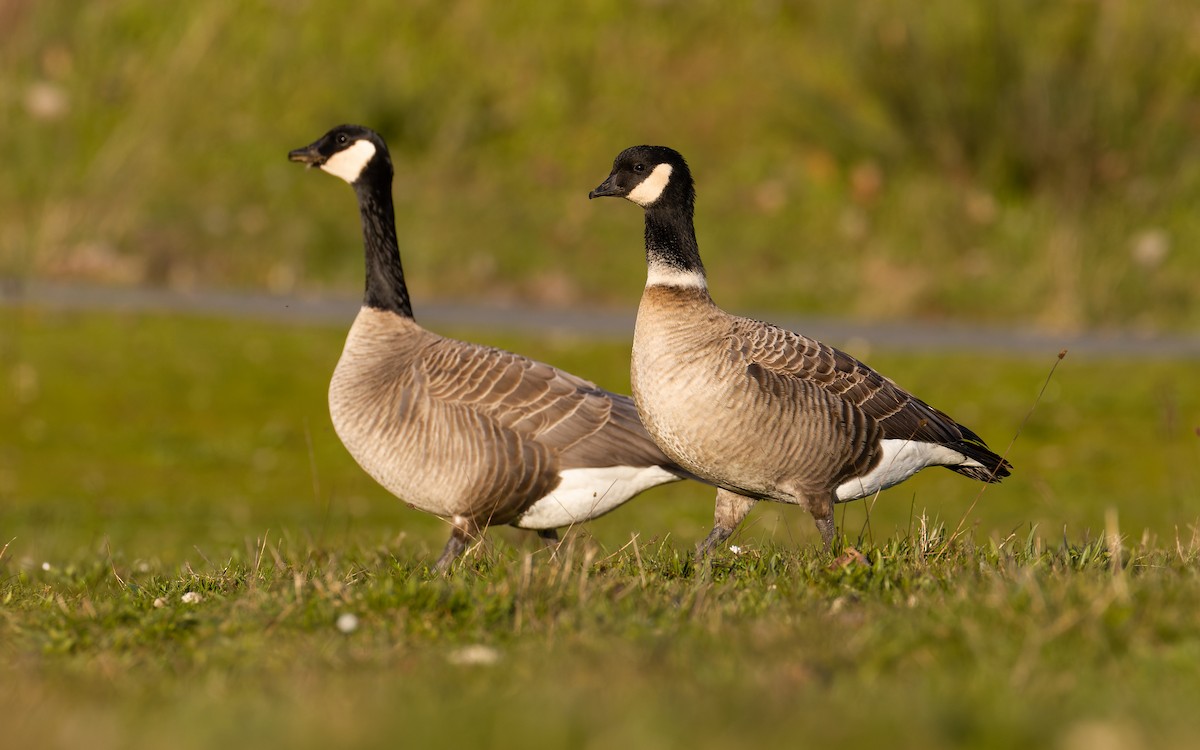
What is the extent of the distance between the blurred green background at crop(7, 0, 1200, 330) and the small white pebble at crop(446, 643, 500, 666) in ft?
65.0

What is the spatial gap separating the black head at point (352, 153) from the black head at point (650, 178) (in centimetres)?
246

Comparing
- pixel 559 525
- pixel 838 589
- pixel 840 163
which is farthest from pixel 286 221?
pixel 838 589

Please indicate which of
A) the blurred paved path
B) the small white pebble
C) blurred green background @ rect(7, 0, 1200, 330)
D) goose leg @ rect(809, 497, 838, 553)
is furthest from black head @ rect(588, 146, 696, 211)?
blurred green background @ rect(7, 0, 1200, 330)

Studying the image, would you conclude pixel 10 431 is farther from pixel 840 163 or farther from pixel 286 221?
pixel 840 163

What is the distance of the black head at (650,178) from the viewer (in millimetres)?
8055

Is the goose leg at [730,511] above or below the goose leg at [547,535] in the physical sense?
above

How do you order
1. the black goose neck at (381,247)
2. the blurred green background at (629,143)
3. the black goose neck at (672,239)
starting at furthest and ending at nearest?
the blurred green background at (629,143)
the black goose neck at (381,247)
the black goose neck at (672,239)

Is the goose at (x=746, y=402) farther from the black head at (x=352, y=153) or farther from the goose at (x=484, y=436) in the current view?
the black head at (x=352, y=153)

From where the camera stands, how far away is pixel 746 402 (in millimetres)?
7332

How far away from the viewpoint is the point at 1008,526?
44.4 feet

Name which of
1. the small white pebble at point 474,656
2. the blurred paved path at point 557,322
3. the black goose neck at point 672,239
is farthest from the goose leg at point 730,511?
the blurred paved path at point 557,322

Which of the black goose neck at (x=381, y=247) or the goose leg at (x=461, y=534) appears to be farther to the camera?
the black goose neck at (x=381, y=247)

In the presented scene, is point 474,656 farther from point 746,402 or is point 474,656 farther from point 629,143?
point 629,143

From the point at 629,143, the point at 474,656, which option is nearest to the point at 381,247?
the point at 474,656
